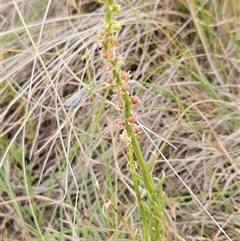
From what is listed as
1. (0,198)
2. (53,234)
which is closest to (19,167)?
(0,198)

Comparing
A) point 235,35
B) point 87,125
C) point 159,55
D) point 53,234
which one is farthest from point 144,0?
point 53,234

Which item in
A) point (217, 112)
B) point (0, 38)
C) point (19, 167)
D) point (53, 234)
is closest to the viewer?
point (53, 234)

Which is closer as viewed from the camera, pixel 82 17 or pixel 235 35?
pixel 235 35

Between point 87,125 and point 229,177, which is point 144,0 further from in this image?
point 229,177

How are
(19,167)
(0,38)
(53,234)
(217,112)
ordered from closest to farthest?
(53,234) < (217,112) < (19,167) < (0,38)

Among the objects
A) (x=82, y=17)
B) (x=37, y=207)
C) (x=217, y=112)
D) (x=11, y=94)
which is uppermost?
(x=82, y=17)

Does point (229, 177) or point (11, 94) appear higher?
point (11, 94)

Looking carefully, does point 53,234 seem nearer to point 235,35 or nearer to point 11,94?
point 11,94
